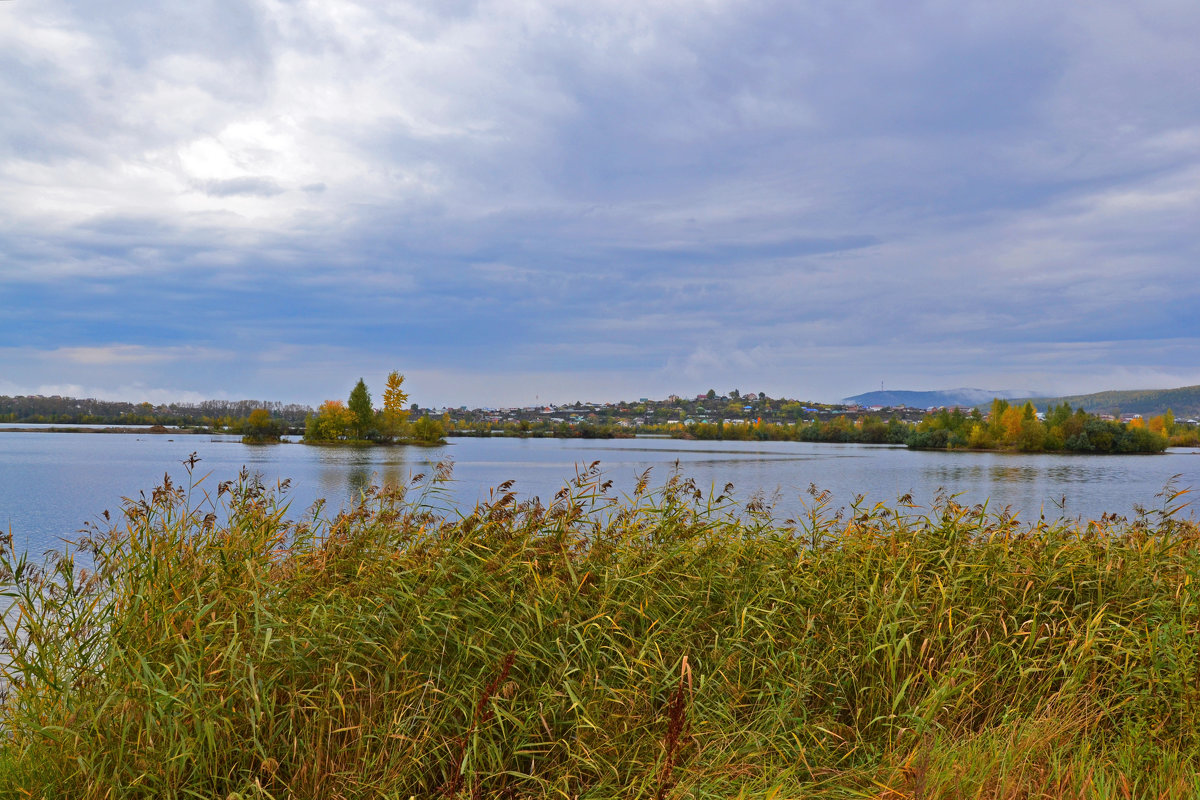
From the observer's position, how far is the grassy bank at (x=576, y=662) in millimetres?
3523

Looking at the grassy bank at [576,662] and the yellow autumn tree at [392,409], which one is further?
the yellow autumn tree at [392,409]

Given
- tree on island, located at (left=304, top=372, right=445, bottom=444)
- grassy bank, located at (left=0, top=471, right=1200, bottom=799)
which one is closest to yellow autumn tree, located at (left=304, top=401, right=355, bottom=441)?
tree on island, located at (left=304, top=372, right=445, bottom=444)

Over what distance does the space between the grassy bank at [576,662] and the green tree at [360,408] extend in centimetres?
7818

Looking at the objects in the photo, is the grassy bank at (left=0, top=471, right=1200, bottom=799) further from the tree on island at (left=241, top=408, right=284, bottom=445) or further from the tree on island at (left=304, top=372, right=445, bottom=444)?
the tree on island at (left=241, top=408, right=284, bottom=445)

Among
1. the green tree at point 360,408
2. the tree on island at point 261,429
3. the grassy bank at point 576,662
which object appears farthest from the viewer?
the tree on island at point 261,429

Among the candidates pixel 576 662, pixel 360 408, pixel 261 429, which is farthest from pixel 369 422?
pixel 576 662

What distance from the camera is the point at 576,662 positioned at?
13.8ft

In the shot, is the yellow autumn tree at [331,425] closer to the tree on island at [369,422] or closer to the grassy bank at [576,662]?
the tree on island at [369,422]

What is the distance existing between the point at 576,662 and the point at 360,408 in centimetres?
8094

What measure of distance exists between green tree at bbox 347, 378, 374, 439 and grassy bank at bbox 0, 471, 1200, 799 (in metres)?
78.2

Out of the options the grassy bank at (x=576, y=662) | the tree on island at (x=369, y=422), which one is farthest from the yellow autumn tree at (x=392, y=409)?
the grassy bank at (x=576, y=662)

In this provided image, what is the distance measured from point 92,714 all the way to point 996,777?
4.59 meters

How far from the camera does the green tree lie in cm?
8031

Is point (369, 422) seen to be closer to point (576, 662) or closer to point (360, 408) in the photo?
point (360, 408)
